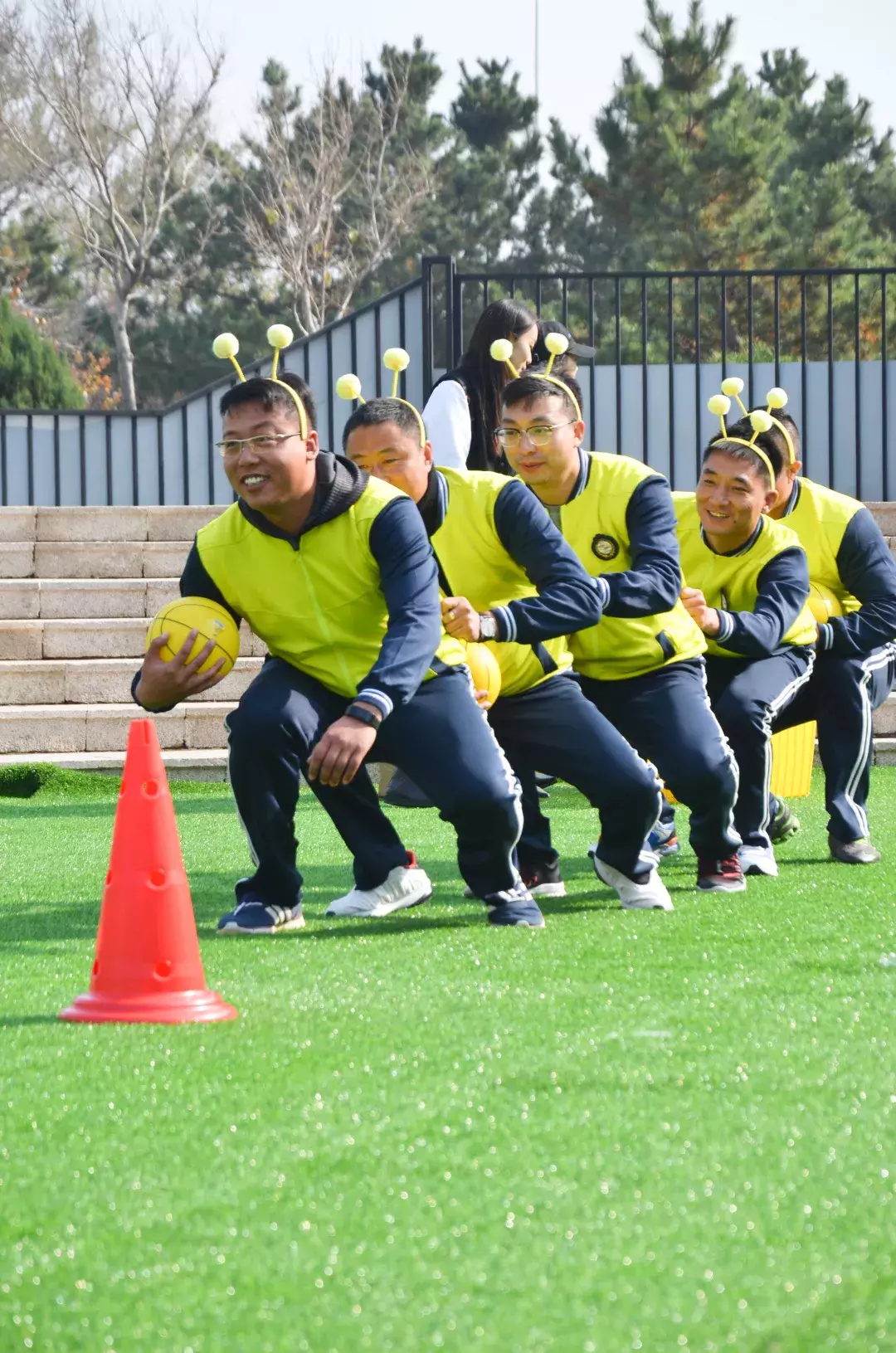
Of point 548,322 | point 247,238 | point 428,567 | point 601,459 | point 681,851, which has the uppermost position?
point 247,238

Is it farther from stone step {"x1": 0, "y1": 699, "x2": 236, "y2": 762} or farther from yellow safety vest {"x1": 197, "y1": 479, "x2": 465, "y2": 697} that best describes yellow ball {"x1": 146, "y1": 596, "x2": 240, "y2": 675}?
stone step {"x1": 0, "y1": 699, "x2": 236, "y2": 762}

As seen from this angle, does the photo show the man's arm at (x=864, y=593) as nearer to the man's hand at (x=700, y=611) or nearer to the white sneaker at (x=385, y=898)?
the man's hand at (x=700, y=611)

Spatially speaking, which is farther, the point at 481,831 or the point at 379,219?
the point at 379,219

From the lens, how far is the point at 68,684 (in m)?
10.6

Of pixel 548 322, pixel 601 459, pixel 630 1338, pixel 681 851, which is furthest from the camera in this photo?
pixel 548 322

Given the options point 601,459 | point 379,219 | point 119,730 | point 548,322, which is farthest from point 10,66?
point 601,459

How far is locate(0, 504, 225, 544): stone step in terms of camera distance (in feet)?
40.9

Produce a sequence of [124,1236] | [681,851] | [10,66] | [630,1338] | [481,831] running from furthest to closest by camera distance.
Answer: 1. [10,66]
2. [681,851]
3. [481,831]
4. [124,1236]
5. [630,1338]

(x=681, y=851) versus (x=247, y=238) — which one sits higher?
(x=247, y=238)

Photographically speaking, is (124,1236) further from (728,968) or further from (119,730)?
(119,730)

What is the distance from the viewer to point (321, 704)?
4867 mm

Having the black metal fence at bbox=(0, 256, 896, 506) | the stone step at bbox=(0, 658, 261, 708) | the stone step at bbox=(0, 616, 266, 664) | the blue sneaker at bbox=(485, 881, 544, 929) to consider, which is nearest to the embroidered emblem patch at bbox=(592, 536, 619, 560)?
the blue sneaker at bbox=(485, 881, 544, 929)

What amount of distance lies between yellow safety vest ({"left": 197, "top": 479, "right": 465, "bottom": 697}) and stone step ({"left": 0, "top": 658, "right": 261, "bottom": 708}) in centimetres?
567

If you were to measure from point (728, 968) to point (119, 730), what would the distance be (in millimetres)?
6788
